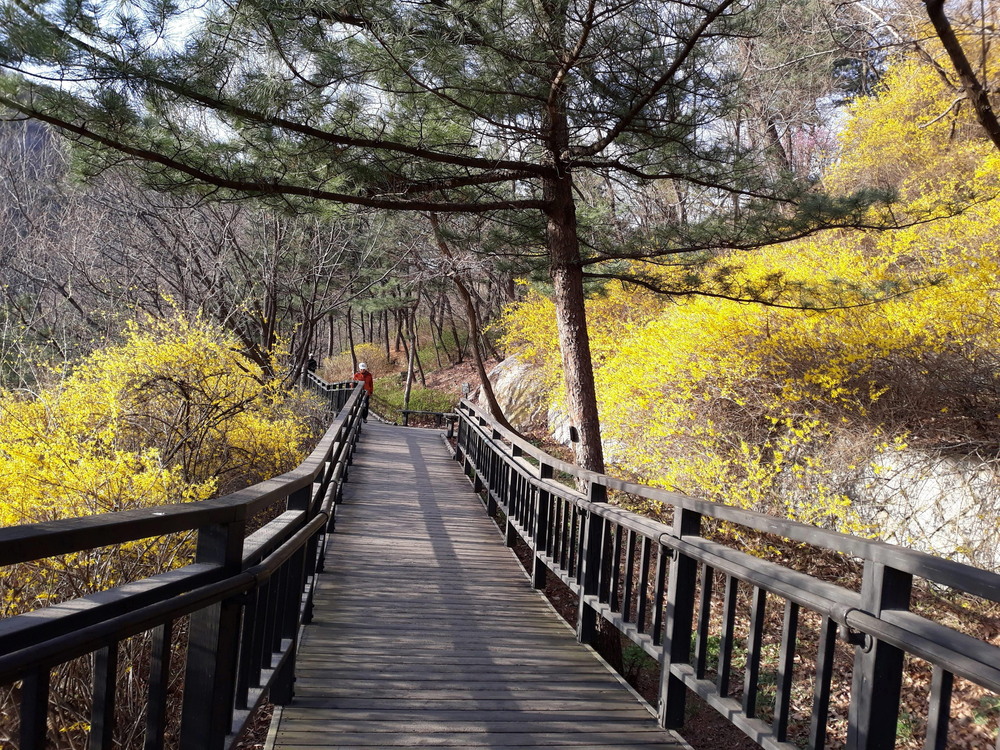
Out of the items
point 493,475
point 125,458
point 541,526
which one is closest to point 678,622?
point 541,526

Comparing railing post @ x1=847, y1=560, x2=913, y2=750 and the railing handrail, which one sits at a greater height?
the railing handrail

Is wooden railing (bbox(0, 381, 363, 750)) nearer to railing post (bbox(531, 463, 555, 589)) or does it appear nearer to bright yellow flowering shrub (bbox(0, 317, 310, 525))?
railing post (bbox(531, 463, 555, 589))

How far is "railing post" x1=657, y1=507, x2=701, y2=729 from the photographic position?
3.27 m

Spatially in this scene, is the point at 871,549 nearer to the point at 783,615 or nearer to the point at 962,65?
the point at 783,615

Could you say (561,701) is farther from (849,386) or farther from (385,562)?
(849,386)

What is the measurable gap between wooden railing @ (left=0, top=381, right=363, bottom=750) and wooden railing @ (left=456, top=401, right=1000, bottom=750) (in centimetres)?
173

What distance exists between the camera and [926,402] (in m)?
7.14

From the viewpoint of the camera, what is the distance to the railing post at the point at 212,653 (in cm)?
203

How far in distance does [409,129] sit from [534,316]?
10.2 m

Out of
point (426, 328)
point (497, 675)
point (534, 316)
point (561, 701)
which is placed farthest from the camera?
point (426, 328)

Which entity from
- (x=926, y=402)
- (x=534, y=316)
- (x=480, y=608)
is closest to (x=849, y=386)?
(x=926, y=402)

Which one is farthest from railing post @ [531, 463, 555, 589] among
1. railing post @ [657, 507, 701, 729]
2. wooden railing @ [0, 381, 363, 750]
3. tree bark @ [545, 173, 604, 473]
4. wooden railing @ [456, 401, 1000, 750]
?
wooden railing @ [0, 381, 363, 750]

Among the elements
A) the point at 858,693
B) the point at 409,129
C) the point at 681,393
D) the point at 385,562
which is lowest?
the point at 385,562

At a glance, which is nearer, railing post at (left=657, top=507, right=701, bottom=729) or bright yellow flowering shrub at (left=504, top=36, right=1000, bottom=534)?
railing post at (left=657, top=507, right=701, bottom=729)
